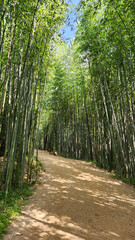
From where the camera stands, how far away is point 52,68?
6.64 metres

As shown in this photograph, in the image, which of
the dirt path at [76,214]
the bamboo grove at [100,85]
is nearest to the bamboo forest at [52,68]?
the bamboo grove at [100,85]

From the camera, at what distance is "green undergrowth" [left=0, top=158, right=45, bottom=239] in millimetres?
2138

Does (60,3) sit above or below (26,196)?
above

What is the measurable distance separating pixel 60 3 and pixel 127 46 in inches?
88.9

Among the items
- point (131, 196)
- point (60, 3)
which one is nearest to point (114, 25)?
point (60, 3)

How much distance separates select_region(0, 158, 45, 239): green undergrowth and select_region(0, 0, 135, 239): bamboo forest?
0.18 meters

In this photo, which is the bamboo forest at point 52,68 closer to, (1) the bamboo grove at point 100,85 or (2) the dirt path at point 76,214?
(1) the bamboo grove at point 100,85

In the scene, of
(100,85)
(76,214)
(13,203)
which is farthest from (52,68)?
(76,214)

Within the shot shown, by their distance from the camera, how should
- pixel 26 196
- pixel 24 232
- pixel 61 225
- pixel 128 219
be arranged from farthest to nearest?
pixel 26 196 < pixel 128 219 < pixel 61 225 < pixel 24 232

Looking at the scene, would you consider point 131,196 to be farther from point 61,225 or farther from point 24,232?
point 24,232

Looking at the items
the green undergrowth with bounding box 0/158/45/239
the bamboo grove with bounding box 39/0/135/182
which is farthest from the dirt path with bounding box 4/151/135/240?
the bamboo grove with bounding box 39/0/135/182

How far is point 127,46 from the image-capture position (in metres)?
4.43

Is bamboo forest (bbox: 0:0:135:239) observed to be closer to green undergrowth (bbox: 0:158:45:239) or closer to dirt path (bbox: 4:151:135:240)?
green undergrowth (bbox: 0:158:45:239)

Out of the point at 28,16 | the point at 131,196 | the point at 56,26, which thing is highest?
the point at 56,26
